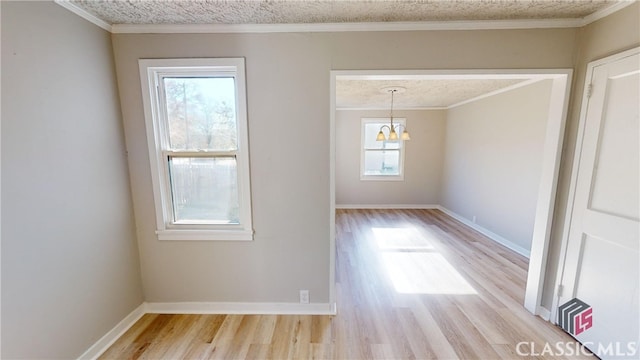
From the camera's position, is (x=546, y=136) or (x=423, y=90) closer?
(x=546, y=136)

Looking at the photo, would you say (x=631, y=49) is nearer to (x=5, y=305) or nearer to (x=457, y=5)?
(x=457, y=5)

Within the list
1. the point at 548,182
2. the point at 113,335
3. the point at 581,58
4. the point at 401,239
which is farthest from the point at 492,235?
the point at 113,335

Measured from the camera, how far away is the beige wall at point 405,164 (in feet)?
18.6

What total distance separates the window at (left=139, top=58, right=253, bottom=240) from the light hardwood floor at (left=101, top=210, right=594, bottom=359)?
0.77 m

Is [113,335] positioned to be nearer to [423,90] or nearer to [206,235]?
[206,235]

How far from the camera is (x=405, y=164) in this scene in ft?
19.1

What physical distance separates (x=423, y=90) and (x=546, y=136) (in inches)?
83.6

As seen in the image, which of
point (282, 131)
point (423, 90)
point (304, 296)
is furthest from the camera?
point (423, 90)

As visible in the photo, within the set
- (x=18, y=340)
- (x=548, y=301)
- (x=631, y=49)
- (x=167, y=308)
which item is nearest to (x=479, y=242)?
(x=548, y=301)

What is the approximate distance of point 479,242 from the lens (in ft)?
12.6

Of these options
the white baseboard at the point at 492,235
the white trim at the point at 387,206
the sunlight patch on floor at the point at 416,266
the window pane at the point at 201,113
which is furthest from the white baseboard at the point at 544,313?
the white trim at the point at 387,206

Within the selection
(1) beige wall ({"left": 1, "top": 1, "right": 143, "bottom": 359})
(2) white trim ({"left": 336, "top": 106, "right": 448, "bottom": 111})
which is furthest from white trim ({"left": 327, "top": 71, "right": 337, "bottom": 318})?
(2) white trim ({"left": 336, "top": 106, "right": 448, "bottom": 111})

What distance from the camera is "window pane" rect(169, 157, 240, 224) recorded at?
210 cm

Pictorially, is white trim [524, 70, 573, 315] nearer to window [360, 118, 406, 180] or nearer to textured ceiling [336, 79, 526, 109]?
textured ceiling [336, 79, 526, 109]
